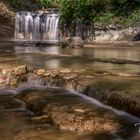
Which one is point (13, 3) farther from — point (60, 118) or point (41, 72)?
point (60, 118)

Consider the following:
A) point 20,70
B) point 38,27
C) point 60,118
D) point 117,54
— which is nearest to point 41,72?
point 20,70

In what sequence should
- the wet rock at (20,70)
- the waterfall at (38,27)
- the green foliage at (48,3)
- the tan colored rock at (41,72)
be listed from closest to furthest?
the tan colored rock at (41,72), the wet rock at (20,70), the waterfall at (38,27), the green foliage at (48,3)

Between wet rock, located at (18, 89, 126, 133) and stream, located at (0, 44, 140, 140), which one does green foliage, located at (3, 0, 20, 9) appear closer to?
stream, located at (0, 44, 140, 140)

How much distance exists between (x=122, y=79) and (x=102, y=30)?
1658 centimetres

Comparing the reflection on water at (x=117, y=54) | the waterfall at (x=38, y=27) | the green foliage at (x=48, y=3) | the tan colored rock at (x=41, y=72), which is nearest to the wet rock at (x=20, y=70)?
the tan colored rock at (x=41, y=72)

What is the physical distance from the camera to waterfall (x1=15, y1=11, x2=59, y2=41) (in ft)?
87.3

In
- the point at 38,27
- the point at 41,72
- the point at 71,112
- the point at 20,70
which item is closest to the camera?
the point at 71,112

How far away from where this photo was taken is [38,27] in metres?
27.1

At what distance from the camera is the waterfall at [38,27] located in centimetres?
2661

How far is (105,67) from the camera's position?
34.5 feet

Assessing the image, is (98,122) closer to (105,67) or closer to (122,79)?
(122,79)

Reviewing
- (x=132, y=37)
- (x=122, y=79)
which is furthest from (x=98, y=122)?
(x=132, y=37)

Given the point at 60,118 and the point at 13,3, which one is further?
the point at 13,3

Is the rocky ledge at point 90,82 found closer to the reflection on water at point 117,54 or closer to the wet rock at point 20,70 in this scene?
the wet rock at point 20,70
